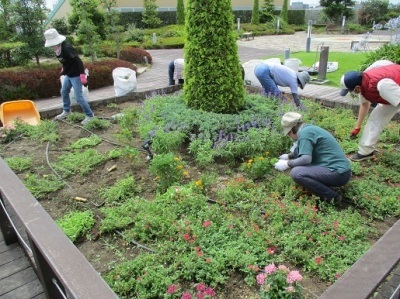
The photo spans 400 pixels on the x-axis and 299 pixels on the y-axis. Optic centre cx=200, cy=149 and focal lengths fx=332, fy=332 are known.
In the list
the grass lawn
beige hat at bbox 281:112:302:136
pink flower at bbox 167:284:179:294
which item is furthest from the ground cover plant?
the grass lawn

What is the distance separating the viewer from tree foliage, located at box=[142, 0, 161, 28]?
24663mm

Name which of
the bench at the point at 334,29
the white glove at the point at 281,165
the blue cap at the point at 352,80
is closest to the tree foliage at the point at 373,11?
the bench at the point at 334,29

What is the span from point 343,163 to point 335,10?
32891 mm

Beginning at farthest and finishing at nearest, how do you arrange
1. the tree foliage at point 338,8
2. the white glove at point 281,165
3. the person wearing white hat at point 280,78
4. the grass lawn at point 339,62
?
the tree foliage at point 338,8, the grass lawn at point 339,62, the person wearing white hat at point 280,78, the white glove at point 281,165

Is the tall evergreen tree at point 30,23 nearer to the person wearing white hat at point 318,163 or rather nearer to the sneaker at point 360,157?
the person wearing white hat at point 318,163

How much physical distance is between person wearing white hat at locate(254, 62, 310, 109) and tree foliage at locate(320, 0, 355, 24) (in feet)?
96.7

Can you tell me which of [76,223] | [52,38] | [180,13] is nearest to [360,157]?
[76,223]

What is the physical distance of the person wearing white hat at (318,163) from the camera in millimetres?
3465

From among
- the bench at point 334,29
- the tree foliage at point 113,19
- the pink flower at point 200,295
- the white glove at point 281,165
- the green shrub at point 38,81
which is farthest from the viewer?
the bench at point 334,29

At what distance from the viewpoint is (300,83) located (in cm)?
608

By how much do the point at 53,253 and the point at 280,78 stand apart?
549 cm

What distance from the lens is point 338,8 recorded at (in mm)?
31109

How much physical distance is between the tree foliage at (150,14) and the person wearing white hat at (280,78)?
826 inches

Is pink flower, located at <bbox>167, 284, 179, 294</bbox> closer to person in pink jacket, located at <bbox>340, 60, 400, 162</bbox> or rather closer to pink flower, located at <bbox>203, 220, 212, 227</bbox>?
pink flower, located at <bbox>203, 220, 212, 227</bbox>
